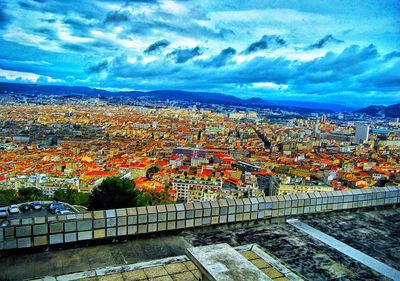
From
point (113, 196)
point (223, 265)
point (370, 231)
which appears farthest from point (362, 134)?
point (223, 265)

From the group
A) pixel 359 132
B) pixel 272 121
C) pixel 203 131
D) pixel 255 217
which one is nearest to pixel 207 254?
pixel 255 217

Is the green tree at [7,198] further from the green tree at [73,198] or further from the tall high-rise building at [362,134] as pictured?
the tall high-rise building at [362,134]

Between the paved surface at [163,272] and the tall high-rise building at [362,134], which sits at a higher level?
the paved surface at [163,272]

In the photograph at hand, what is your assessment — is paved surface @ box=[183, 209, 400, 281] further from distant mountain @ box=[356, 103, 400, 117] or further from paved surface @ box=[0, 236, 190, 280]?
distant mountain @ box=[356, 103, 400, 117]

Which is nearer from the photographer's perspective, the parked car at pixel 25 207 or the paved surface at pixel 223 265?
the paved surface at pixel 223 265

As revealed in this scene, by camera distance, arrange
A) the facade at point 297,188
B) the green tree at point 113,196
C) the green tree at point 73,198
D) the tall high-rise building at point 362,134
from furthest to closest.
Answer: the tall high-rise building at point 362,134 < the facade at point 297,188 < the green tree at point 73,198 < the green tree at point 113,196

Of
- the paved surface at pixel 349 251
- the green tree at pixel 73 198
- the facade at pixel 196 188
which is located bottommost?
the facade at pixel 196 188

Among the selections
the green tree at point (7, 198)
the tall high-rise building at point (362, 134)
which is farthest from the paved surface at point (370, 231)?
the tall high-rise building at point (362, 134)

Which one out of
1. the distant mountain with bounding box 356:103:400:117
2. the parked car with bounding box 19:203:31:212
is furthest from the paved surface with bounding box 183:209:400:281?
the distant mountain with bounding box 356:103:400:117
